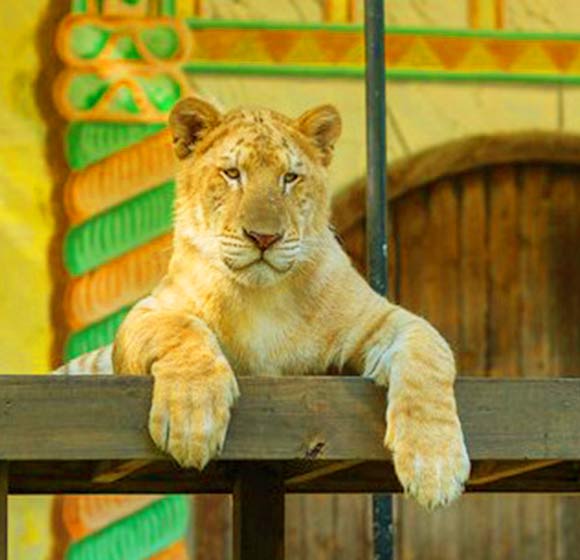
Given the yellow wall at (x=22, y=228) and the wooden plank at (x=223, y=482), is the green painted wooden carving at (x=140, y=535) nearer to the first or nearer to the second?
the yellow wall at (x=22, y=228)

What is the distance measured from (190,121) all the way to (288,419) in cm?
95

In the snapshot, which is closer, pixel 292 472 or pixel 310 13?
pixel 292 472

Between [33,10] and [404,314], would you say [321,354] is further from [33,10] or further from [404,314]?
[33,10]

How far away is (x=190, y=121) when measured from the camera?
5875mm

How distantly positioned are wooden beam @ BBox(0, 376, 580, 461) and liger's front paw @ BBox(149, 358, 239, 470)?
1.7 inches

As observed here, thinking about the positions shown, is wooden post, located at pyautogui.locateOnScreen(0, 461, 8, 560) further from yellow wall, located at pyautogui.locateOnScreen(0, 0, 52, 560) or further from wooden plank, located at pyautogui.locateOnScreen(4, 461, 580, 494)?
yellow wall, located at pyautogui.locateOnScreen(0, 0, 52, 560)

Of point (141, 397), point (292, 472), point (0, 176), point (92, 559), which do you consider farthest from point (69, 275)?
point (141, 397)

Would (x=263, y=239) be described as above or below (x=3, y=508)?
above

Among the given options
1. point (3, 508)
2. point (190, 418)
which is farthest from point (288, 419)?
point (3, 508)

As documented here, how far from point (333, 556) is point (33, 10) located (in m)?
2.21

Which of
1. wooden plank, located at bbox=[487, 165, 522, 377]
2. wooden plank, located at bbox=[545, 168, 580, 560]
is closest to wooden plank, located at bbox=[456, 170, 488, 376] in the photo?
wooden plank, located at bbox=[487, 165, 522, 377]

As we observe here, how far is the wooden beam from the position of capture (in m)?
5.10

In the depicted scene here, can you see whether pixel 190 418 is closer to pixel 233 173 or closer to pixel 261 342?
pixel 261 342

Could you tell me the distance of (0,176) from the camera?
9297 millimetres
